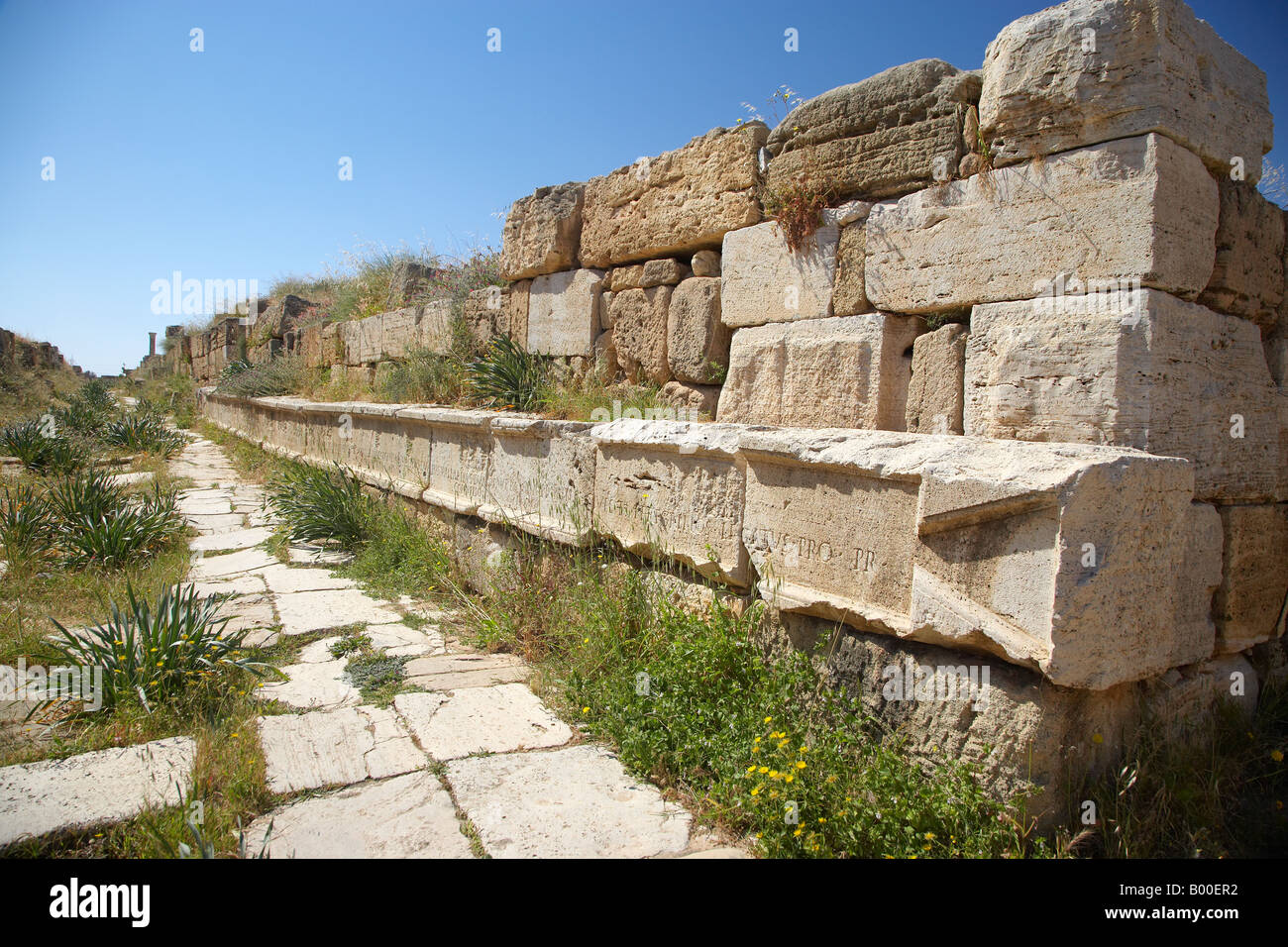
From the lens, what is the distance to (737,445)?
129 inches

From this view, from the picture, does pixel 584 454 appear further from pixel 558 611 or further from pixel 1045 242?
pixel 1045 242

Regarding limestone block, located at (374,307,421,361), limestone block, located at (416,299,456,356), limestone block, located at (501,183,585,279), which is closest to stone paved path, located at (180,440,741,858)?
limestone block, located at (501,183,585,279)

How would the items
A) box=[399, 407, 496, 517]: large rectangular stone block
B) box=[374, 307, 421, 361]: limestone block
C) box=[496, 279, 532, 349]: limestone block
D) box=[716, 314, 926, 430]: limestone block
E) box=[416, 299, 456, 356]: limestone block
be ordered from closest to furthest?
box=[716, 314, 926, 430]: limestone block, box=[399, 407, 496, 517]: large rectangular stone block, box=[496, 279, 532, 349]: limestone block, box=[416, 299, 456, 356]: limestone block, box=[374, 307, 421, 361]: limestone block

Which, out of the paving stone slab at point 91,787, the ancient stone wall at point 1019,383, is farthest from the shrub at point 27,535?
the ancient stone wall at point 1019,383

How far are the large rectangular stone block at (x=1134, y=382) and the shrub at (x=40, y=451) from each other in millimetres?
9724

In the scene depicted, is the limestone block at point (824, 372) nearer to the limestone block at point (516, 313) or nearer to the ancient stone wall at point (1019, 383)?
the ancient stone wall at point (1019, 383)

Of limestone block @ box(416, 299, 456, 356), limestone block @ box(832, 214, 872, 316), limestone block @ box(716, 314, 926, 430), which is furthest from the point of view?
limestone block @ box(416, 299, 456, 356)

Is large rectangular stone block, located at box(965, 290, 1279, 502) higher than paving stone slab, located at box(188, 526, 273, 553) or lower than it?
higher

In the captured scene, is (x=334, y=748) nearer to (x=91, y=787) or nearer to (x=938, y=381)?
(x=91, y=787)

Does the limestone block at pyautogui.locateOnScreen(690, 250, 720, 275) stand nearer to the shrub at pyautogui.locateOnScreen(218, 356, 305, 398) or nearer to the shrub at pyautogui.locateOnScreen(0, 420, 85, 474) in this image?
the shrub at pyautogui.locateOnScreen(0, 420, 85, 474)

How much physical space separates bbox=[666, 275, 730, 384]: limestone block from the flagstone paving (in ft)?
6.48

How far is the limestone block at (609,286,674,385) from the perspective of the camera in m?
4.82

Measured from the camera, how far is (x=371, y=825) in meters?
2.42

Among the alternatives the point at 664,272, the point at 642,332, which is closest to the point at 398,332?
the point at 642,332
